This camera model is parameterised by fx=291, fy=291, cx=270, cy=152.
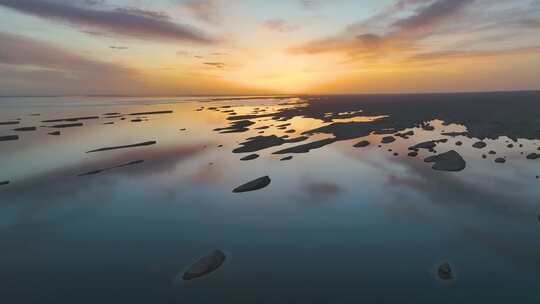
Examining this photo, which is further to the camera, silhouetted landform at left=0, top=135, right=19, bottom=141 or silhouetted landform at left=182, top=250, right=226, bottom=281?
silhouetted landform at left=0, top=135, right=19, bottom=141

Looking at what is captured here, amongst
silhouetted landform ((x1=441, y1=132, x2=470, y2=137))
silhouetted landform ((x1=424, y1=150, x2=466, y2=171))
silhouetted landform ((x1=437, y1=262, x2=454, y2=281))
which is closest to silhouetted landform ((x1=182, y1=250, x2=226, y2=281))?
silhouetted landform ((x1=437, y1=262, x2=454, y2=281))

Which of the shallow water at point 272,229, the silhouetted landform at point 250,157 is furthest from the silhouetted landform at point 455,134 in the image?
the silhouetted landform at point 250,157

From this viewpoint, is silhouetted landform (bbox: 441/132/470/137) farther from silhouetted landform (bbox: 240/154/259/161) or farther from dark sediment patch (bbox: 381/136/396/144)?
silhouetted landform (bbox: 240/154/259/161)

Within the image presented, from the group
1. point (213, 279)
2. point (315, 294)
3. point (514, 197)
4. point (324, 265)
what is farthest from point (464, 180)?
point (213, 279)

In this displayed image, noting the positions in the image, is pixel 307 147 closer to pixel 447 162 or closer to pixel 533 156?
pixel 447 162

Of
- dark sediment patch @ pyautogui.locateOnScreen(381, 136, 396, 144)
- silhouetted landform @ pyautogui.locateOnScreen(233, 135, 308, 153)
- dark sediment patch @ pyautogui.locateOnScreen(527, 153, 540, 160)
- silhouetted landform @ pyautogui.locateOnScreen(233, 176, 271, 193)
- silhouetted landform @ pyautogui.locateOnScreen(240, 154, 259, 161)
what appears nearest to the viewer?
silhouetted landform @ pyautogui.locateOnScreen(233, 176, 271, 193)

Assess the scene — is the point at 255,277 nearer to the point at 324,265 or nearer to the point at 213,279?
the point at 213,279
